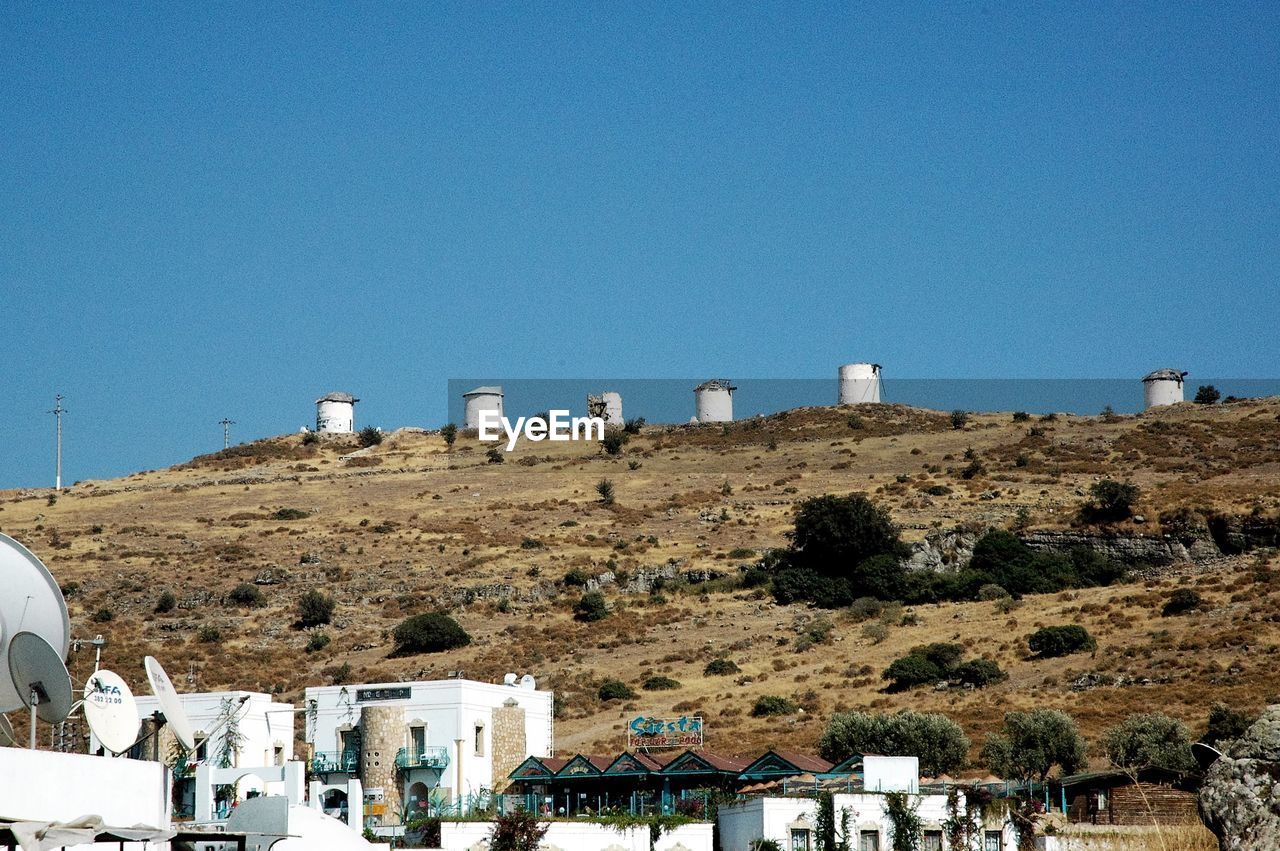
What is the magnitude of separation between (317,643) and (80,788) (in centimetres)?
6278

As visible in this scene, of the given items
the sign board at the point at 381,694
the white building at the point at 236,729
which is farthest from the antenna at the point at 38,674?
the sign board at the point at 381,694

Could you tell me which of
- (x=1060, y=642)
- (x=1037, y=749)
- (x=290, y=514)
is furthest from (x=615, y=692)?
(x=290, y=514)

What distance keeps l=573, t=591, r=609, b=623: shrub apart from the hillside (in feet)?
2.35

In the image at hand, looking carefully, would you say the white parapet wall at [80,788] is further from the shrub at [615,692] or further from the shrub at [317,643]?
the shrub at [317,643]

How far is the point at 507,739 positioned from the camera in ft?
185

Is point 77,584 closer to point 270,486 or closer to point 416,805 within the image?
point 270,486

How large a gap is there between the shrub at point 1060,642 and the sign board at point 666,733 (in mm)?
22184

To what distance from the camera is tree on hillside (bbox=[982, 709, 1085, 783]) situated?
53.9 meters

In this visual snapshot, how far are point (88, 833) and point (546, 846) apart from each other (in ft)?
105

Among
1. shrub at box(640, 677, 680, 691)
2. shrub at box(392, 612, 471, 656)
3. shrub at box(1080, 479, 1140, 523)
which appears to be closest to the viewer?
shrub at box(640, 677, 680, 691)

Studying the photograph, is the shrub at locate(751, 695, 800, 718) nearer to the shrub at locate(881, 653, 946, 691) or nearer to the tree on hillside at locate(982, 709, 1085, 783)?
the shrub at locate(881, 653, 946, 691)

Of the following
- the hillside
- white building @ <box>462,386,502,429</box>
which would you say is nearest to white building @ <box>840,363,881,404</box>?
the hillside

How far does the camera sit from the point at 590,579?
8544 centimetres

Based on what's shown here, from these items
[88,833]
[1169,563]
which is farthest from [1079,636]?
[88,833]
